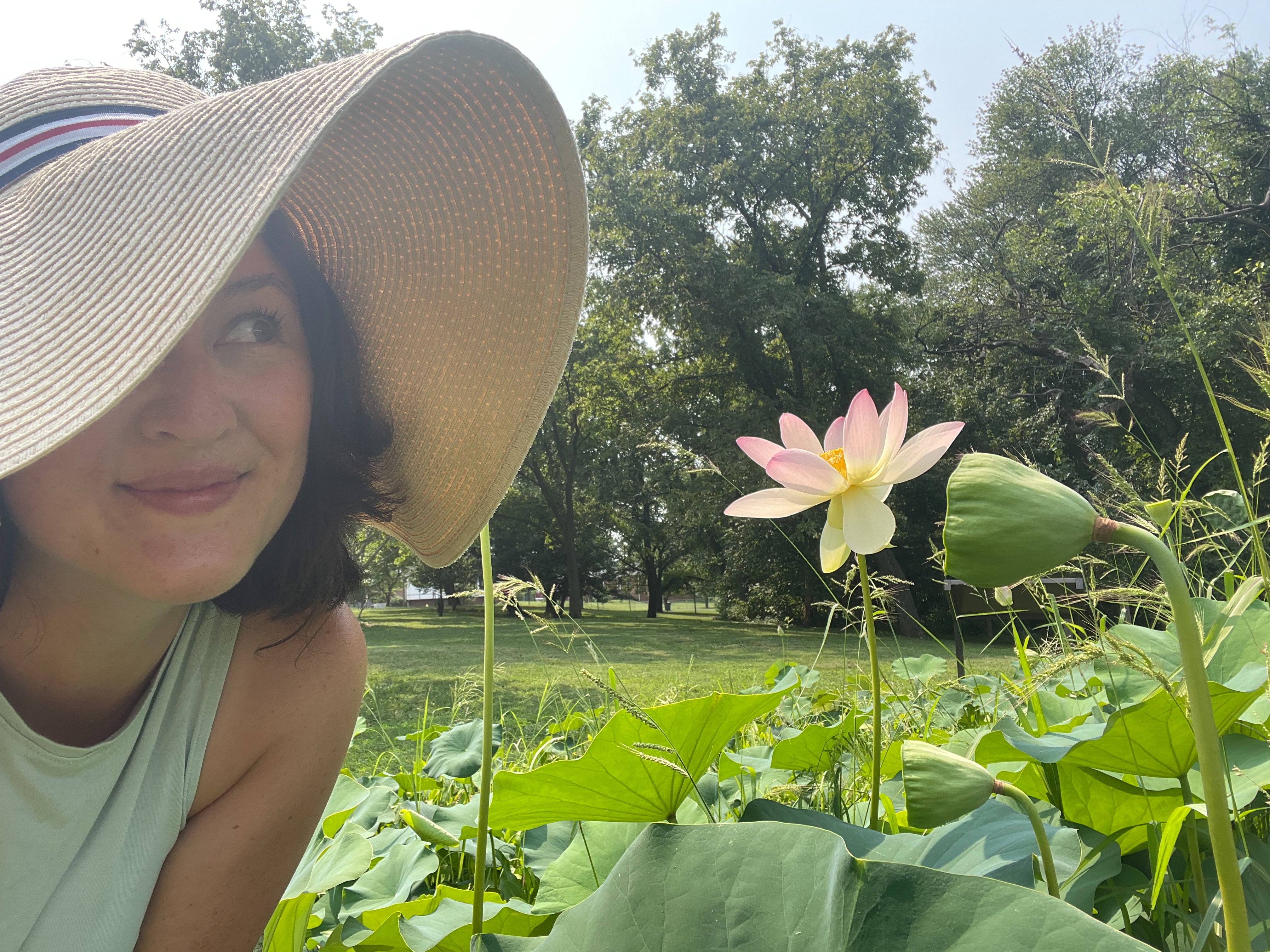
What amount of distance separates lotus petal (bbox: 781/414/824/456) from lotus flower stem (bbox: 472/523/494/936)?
26 cm

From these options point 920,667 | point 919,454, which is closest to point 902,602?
point 920,667

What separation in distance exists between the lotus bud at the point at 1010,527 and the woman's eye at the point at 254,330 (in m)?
0.79

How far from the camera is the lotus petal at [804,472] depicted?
1.83 ft

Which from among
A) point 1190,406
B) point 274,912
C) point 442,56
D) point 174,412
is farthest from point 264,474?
point 1190,406

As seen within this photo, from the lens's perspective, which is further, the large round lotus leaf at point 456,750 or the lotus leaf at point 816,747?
Answer: the large round lotus leaf at point 456,750

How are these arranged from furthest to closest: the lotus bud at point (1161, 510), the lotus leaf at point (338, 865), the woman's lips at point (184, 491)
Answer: the lotus leaf at point (338, 865)
the woman's lips at point (184, 491)
the lotus bud at point (1161, 510)

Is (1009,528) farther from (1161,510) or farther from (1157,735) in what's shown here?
(1157,735)

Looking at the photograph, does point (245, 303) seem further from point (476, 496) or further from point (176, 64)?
point (176, 64)

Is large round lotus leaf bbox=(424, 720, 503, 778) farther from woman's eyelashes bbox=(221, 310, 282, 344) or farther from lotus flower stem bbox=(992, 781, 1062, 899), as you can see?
lotus flower stem bbox=(992, 781, 1062, 899)

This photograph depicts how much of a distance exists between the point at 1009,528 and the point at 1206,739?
0.33ft

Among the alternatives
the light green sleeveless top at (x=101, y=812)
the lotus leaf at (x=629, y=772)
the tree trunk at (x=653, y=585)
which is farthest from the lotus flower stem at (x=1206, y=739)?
the tree trunk at (x=653, y=585)

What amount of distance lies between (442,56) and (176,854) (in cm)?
100

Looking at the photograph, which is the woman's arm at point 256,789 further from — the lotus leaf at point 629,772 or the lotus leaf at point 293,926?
the lotus leaf at point 629,772

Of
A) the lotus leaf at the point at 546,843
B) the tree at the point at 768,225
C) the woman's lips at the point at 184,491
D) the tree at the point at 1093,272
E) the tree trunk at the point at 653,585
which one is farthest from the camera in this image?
the tree trunk at the point at 653,585
